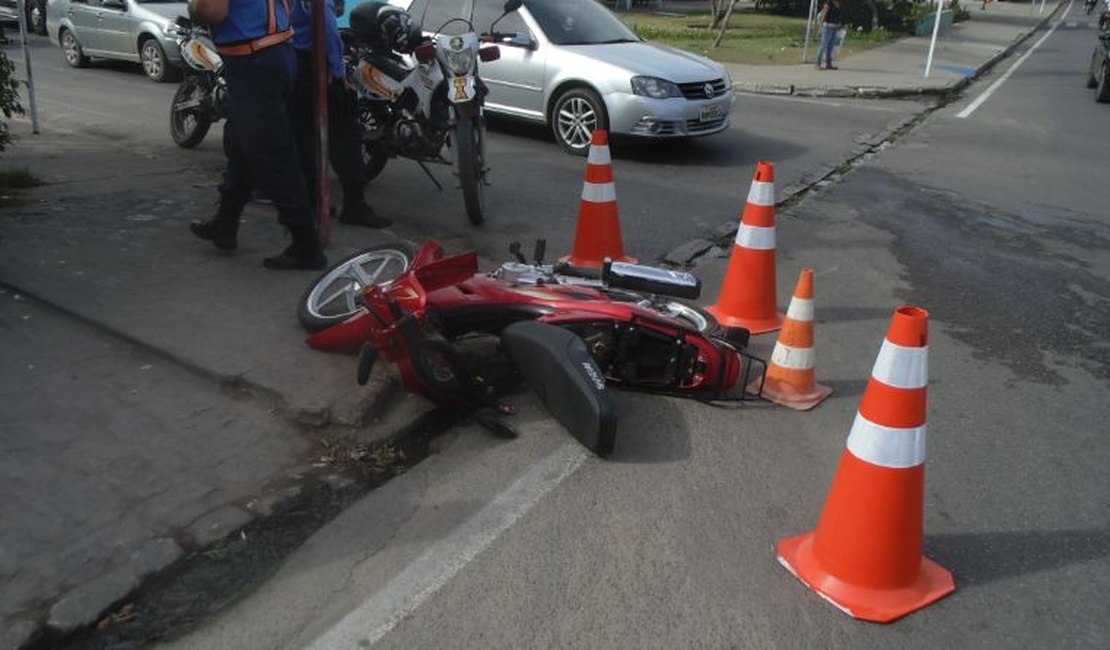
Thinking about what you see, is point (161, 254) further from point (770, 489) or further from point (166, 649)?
point (770, 489)

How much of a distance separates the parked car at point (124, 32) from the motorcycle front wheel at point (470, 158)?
880 cm

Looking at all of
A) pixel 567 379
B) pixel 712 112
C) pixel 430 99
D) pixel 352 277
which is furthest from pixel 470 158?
pixel 712 112

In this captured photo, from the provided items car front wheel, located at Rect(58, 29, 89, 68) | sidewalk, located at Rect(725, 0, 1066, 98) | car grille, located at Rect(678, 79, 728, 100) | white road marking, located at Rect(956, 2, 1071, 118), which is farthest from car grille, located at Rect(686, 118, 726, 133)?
car front wheel, located at Rect(58, 29, 89, 68)

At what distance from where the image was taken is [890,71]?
777 inches

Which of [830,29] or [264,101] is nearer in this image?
[264,101]

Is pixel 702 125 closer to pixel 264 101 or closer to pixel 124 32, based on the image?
pixel 264 101

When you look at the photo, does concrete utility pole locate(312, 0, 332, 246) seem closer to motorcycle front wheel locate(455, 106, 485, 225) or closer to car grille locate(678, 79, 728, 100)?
motorcycle front wheel locate(455, 106, 485, 225)

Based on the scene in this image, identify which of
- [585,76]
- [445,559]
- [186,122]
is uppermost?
[585,76]

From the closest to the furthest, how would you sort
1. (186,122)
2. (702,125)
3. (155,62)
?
(186,122), (702,125), (155,62)

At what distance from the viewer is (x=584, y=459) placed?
3.77m

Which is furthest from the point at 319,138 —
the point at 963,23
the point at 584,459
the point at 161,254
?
the point at 963,23

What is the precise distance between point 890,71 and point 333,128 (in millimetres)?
16369

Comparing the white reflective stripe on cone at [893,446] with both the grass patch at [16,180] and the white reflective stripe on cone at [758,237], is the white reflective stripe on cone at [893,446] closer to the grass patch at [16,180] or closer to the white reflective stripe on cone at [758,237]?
the white reflective stripe on cone at [758,237]

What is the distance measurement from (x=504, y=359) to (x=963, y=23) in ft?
137
